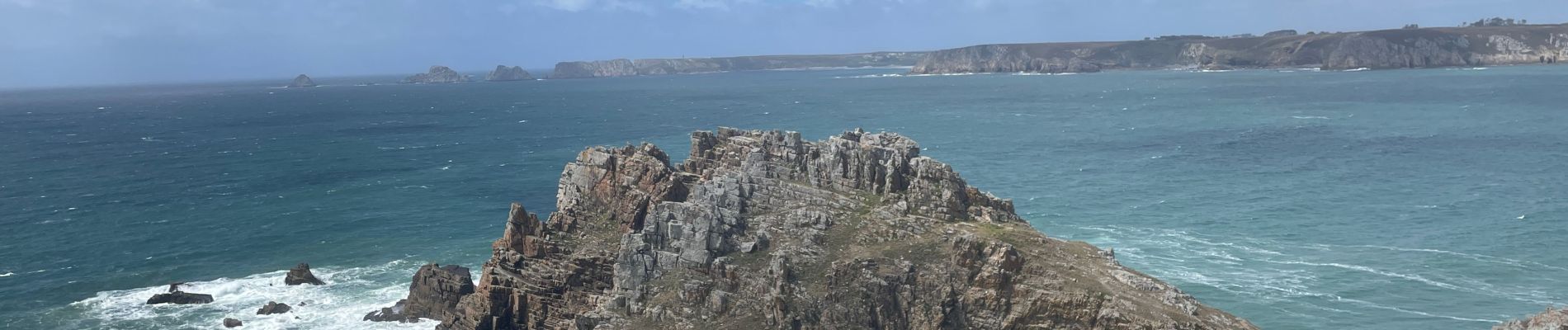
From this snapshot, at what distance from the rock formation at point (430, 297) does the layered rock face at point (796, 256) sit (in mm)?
2987

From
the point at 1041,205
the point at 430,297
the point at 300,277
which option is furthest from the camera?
the point at 1041,205

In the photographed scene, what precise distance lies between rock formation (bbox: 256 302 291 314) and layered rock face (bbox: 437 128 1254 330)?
37.3ft

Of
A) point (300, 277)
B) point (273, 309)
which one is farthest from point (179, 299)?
point (273, 309)

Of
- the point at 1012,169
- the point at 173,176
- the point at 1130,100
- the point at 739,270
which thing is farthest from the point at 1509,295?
the point at 1130,100

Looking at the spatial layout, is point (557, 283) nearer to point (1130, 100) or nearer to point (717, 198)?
point (717, 198)

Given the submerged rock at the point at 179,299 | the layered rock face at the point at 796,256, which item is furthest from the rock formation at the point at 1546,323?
the submerged rock at the point at 179,299

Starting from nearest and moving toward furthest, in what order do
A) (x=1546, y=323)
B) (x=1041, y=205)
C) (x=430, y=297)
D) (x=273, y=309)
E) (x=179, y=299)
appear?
(x=1546, y=323) → (x=430, y=297) → (x=273, y=309) → (x=179, y=299) → (x=1041, y=205)

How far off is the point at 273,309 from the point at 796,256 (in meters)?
30.3

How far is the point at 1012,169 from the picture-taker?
102562 millimetres

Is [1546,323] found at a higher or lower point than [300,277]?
higher

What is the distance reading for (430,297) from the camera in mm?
55469

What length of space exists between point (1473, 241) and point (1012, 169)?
41689mm

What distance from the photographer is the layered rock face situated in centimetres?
3969

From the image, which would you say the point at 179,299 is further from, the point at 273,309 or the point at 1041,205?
the point at 1041,205
